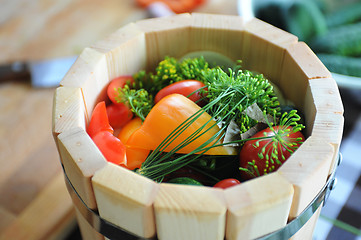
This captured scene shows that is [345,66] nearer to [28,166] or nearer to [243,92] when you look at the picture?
[243,92]

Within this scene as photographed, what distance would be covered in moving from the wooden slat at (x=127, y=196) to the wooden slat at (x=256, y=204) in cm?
9

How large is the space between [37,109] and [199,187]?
645mm

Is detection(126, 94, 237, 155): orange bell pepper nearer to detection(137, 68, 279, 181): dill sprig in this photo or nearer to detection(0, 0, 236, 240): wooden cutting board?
detection(137, 68, 279, 181): dill sprig

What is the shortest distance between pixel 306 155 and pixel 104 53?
33 cm

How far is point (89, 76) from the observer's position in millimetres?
608

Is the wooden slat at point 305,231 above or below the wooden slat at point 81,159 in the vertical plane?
below

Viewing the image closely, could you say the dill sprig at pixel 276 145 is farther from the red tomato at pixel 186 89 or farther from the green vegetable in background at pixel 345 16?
the green vegetable in background at pixel 345 16

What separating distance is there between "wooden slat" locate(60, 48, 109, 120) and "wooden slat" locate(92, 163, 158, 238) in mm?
158

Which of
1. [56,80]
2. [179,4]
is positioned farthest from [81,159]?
[179,4]

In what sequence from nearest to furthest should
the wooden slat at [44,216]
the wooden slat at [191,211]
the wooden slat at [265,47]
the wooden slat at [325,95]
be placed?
the wooden slat at [191,211] < the wooden slat at [325,95] < the wooden slat at [265,47] < the wooden slat at [44,216]

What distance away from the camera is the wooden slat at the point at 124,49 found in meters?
0.65

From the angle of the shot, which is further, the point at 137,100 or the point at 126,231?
the point at 137,100

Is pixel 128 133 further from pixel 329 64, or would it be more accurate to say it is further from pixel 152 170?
pixel 329 64

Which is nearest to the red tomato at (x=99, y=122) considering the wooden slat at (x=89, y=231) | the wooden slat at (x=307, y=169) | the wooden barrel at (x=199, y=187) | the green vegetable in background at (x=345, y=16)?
the wooden barrel at (x=199, y=187)
